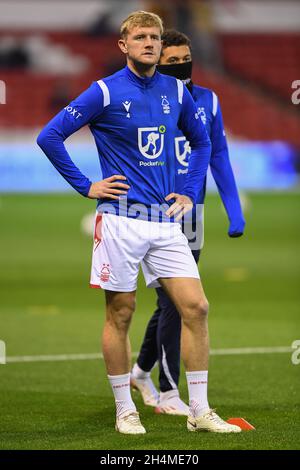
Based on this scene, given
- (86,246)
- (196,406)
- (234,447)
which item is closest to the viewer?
(234,447)

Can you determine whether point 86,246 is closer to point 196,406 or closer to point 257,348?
point 257,348

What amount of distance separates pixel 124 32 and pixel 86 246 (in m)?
11.7

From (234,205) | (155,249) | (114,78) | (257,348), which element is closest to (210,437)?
(155,249)

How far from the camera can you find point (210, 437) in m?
6.22

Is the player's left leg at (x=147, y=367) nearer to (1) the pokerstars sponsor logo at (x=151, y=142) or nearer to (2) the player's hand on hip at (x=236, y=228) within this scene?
(2) the player's hand on hip at (x=236, y=228)

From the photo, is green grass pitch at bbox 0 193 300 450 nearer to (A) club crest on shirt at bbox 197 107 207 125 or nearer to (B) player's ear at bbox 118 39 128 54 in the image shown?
(A) club crest on shirt at bbox 197 107 207 125

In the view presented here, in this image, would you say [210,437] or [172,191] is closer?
[210,437]

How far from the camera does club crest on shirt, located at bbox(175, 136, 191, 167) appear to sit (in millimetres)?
7312

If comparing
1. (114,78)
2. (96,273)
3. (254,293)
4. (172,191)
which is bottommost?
(254,293)

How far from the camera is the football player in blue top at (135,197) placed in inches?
253

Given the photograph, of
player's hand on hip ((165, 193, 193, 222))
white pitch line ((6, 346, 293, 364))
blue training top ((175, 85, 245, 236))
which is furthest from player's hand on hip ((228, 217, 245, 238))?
white pitch line ((6, 346, 293, 364))

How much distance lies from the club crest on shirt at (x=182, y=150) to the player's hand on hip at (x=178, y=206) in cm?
74

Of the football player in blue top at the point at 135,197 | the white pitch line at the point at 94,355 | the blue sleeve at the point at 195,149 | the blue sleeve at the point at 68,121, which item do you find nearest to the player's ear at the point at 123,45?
the football player in blue top at the point at 135,197

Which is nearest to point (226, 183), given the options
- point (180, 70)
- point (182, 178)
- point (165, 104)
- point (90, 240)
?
point (182, 178)
